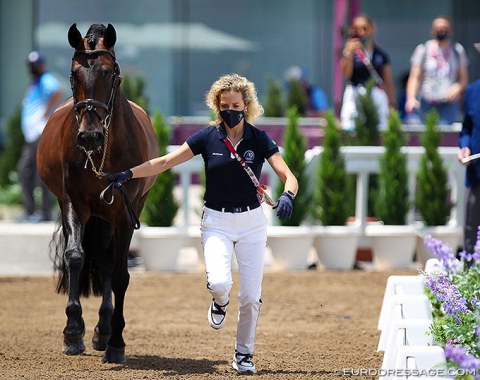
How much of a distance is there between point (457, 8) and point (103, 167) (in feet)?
44.8

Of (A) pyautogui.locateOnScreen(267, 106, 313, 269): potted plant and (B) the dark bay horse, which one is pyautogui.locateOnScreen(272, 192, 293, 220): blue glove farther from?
(A) pyautogui.locateOnScreen(267, 106, 313, 269): potted plant

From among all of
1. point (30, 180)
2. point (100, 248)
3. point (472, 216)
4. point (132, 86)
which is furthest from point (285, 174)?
point (132, 86)

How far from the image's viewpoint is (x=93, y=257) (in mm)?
8180

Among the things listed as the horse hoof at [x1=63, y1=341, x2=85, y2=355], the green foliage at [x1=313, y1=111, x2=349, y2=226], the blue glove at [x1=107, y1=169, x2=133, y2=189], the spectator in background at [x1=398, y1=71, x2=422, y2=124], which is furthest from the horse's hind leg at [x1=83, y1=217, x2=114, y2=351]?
the spectator in background at [x1=398, y1=71, x2=422, y2=124]

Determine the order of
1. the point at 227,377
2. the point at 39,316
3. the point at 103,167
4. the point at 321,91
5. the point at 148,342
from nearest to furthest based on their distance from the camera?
the point at 227,377 → the point at 103,167 → the point at 148,342 → the point at 39,316 → the point at 321,91

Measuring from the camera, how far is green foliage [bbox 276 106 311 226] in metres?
12.0

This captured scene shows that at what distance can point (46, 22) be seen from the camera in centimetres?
1933

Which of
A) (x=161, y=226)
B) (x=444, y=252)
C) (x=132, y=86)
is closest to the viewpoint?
(x=444, y=252)

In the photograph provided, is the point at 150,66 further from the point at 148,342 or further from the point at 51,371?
the point at 51,371

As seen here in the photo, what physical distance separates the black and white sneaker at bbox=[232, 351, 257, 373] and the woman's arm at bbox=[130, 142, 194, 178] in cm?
114

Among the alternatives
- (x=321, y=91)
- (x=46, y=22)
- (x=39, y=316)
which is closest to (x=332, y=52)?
(x=321, y=91)

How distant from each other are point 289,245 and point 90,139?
549 cm

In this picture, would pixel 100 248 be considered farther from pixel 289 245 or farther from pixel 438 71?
pixel 438 71

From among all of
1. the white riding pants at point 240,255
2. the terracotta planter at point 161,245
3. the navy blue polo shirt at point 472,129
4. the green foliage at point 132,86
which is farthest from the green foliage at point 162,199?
the white riding pants at point 240,255
